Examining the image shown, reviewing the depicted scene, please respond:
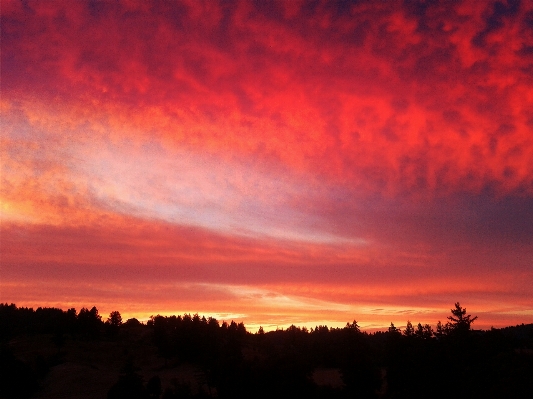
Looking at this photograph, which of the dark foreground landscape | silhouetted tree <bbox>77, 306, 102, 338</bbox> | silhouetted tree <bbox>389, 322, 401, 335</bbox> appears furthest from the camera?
silhouetted tree <bbox>77, 306, 102, 338</bbox>

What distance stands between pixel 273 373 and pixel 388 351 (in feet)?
88.9

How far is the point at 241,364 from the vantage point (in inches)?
2350

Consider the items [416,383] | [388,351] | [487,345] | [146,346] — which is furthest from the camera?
[146,346]

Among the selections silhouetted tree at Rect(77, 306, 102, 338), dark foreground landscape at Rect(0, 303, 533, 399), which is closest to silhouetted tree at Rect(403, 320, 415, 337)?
dark foreground landscape at Rect(0, 303, 533, 399)

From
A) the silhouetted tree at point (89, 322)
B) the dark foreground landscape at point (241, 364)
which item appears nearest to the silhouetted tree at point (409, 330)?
the dark foreground landscape at point (241, 364)

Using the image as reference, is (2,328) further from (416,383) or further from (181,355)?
(416,383)

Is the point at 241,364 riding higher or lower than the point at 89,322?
lower

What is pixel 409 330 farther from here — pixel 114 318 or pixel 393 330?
pixel 114 318

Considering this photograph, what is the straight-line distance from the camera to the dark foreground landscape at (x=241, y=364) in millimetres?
45000

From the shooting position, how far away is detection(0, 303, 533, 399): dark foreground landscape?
148 feet

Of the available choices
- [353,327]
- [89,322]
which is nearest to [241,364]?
[353,327]

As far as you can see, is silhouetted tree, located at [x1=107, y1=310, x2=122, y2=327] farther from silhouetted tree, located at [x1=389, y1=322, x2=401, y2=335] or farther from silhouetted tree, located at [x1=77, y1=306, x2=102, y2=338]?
silhouetted tree, located at [x1=389, y1=322, x2=401, y2=335]

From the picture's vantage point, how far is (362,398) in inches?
2211

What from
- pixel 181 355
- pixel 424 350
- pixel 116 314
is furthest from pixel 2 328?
pixel 424 350
